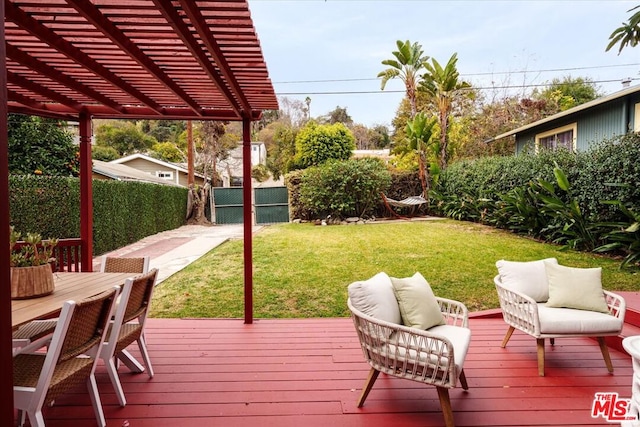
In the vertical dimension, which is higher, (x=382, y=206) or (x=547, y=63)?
(x=547, y=63)

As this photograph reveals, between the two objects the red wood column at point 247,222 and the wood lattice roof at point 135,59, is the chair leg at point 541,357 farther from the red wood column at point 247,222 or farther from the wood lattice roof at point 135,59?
the wood lattice roof at point 135,59

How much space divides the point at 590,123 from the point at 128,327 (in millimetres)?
11727

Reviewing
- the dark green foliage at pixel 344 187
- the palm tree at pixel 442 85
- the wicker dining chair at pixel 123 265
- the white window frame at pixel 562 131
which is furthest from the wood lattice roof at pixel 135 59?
the palm tree at pixel 442 85

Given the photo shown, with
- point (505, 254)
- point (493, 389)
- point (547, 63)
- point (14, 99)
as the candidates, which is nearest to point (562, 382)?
point (493, 389)

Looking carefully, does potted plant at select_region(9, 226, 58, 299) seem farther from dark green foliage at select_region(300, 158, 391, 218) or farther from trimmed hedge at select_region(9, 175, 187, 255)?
dark green foliage at select_region(300, 158, 391, 218)

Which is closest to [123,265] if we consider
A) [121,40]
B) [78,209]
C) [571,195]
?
[121,40]

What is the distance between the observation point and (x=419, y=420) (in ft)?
8.32

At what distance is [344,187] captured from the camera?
12.8 meters

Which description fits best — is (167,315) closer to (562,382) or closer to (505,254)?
(562,382)

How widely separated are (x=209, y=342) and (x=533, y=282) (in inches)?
120

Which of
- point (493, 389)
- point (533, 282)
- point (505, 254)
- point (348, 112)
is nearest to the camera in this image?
point (493, 389)

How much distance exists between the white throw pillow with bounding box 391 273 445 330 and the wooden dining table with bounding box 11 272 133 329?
2.06 m

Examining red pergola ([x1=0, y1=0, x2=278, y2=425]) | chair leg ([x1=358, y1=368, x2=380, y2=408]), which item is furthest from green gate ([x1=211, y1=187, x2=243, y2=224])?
chair leg ([x1=358, y1=368, x2=380, y2=408])

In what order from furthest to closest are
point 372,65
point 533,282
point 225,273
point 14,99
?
point 372,65 → point 225,273 → point 14,99 → point 533,282
